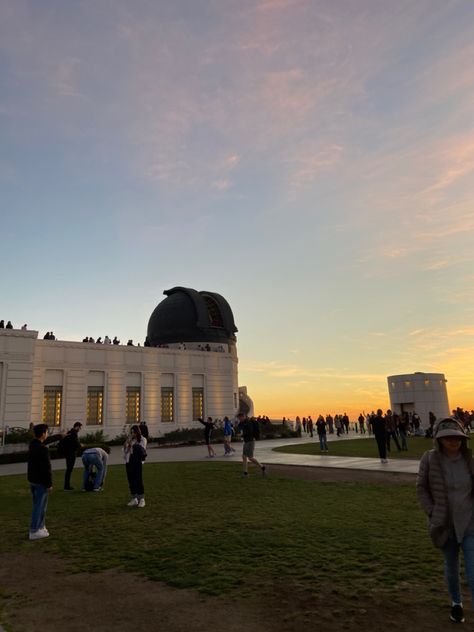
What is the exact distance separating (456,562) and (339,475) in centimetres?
991

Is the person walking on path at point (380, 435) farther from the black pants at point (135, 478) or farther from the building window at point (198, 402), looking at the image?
the building window at point (198, 402)

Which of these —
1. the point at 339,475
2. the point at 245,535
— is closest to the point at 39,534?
the point at 245,535

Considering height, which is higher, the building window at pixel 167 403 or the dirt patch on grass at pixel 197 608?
the building window at pixel 167 403

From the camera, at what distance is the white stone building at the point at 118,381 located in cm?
3222

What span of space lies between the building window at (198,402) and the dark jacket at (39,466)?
114 ft

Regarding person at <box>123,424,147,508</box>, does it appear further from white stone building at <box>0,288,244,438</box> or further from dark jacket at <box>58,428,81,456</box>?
white stone building at <box>0,288,244,438</box>

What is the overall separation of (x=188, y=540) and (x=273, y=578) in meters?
2.08

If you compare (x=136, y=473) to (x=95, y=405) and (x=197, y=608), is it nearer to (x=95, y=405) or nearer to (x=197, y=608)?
(x=197, y=608)

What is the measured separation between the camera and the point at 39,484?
747 centimetres

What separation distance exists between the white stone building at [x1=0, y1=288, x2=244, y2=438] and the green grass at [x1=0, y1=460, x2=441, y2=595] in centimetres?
2266

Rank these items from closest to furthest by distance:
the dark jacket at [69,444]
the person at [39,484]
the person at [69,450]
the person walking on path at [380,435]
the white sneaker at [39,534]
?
the white sneaker at [39,534] → the person at [39,484] → the person at [69,450] → the dark jacket at [69,444] → the person walking on path at [380,435]

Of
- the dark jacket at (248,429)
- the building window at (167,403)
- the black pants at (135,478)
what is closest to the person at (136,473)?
the black pants at (135,478)

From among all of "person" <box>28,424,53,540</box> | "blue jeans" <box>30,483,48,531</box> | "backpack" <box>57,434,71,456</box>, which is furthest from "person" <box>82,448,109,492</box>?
"blue jeans" <box>30,483,48,531</box>

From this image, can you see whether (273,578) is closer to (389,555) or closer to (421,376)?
(389,555)
